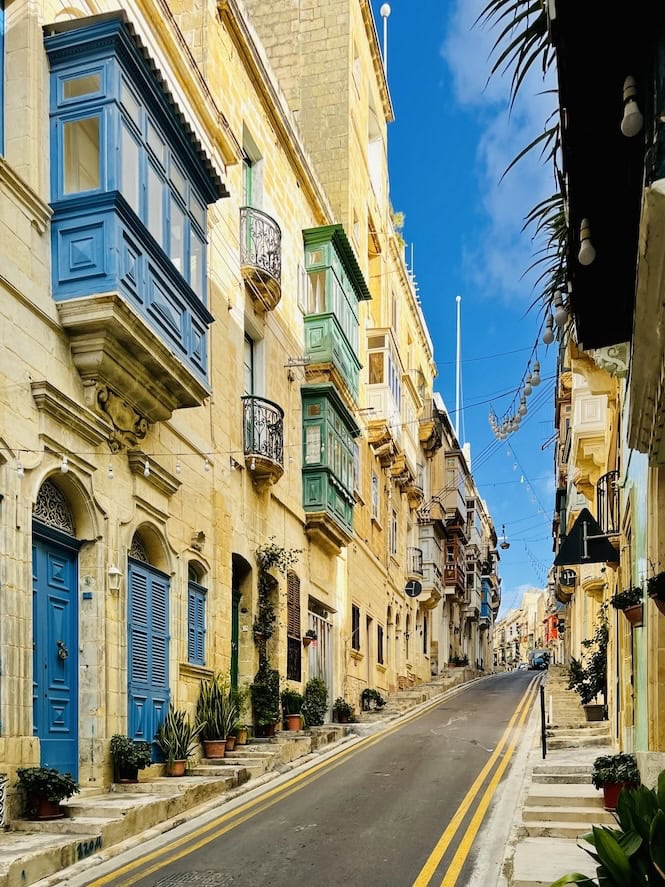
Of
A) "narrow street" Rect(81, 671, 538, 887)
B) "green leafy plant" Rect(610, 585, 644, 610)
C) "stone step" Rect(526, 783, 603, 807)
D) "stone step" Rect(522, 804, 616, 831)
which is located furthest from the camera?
"green leafy plant" Rect(610, 585, 644, 610)

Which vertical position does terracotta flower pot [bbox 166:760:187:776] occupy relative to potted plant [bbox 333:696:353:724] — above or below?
above

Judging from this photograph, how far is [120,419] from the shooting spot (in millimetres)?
13656

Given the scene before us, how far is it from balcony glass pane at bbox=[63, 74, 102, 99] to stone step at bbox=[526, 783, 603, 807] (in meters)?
10.2

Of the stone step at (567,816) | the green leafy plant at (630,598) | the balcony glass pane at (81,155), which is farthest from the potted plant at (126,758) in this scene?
the balcony glass pane at (81,155)

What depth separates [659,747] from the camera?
11.2 meters

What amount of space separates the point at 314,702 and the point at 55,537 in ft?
38.1

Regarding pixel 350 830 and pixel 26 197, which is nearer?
pixel 350 830

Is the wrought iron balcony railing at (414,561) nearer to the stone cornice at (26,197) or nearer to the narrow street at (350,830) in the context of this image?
the narrow street at (350,830)

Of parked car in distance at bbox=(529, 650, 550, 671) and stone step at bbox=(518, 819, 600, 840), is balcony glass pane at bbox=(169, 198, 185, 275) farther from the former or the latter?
parked car in distance at bbox=(529, 650, 550, 671)

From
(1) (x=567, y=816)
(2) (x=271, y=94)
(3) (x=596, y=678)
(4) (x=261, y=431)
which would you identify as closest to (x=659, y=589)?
(1) (x=567, y=816)

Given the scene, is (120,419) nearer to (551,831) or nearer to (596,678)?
(551,831)

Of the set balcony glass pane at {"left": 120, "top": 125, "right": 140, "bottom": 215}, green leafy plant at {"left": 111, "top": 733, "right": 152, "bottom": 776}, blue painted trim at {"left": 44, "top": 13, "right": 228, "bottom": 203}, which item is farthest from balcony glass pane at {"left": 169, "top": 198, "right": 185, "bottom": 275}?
green leafy plant at {"left": 111, "top": 733, "right": 152, "bottom": 776}

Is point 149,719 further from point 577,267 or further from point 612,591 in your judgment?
point 612,591

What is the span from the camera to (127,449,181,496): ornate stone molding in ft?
46.2
